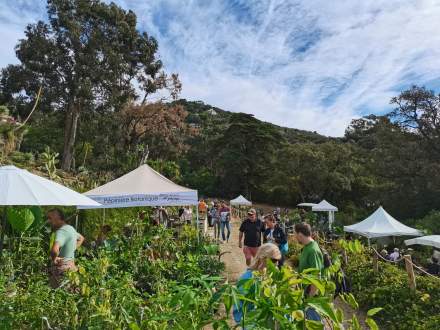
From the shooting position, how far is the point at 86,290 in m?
3.05

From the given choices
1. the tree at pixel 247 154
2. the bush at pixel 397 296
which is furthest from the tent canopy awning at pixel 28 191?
the tree at pixel 247 154

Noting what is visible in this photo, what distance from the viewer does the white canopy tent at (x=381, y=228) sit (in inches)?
487

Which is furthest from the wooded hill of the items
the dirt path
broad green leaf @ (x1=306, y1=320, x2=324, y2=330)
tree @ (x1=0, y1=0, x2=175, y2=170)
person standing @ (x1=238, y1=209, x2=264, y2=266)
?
broad green leaf @ (x1=306, y1=320, x2=324, y2=330)

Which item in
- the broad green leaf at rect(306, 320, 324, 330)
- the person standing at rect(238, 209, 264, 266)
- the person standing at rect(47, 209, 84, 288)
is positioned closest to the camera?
the broad green leaf at rect(306, 320, 324, 330)

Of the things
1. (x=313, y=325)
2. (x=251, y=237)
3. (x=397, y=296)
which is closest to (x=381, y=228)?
(x=397, y=296)

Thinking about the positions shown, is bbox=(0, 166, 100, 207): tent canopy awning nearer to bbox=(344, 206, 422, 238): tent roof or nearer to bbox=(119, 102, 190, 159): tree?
bbox=(344, 206, 422, 238): tent roof

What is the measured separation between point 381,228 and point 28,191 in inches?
456

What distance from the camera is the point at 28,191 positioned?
11.7 feet

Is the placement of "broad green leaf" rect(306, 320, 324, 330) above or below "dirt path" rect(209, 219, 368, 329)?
above

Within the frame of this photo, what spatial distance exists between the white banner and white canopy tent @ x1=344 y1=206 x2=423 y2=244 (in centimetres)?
749

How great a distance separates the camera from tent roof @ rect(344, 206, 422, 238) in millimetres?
12360

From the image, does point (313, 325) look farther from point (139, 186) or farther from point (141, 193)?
point (139, 186)

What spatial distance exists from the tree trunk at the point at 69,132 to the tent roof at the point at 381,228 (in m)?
16.4

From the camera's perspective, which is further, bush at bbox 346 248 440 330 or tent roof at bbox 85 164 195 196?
tent roof at bbox 85 164 195 196
